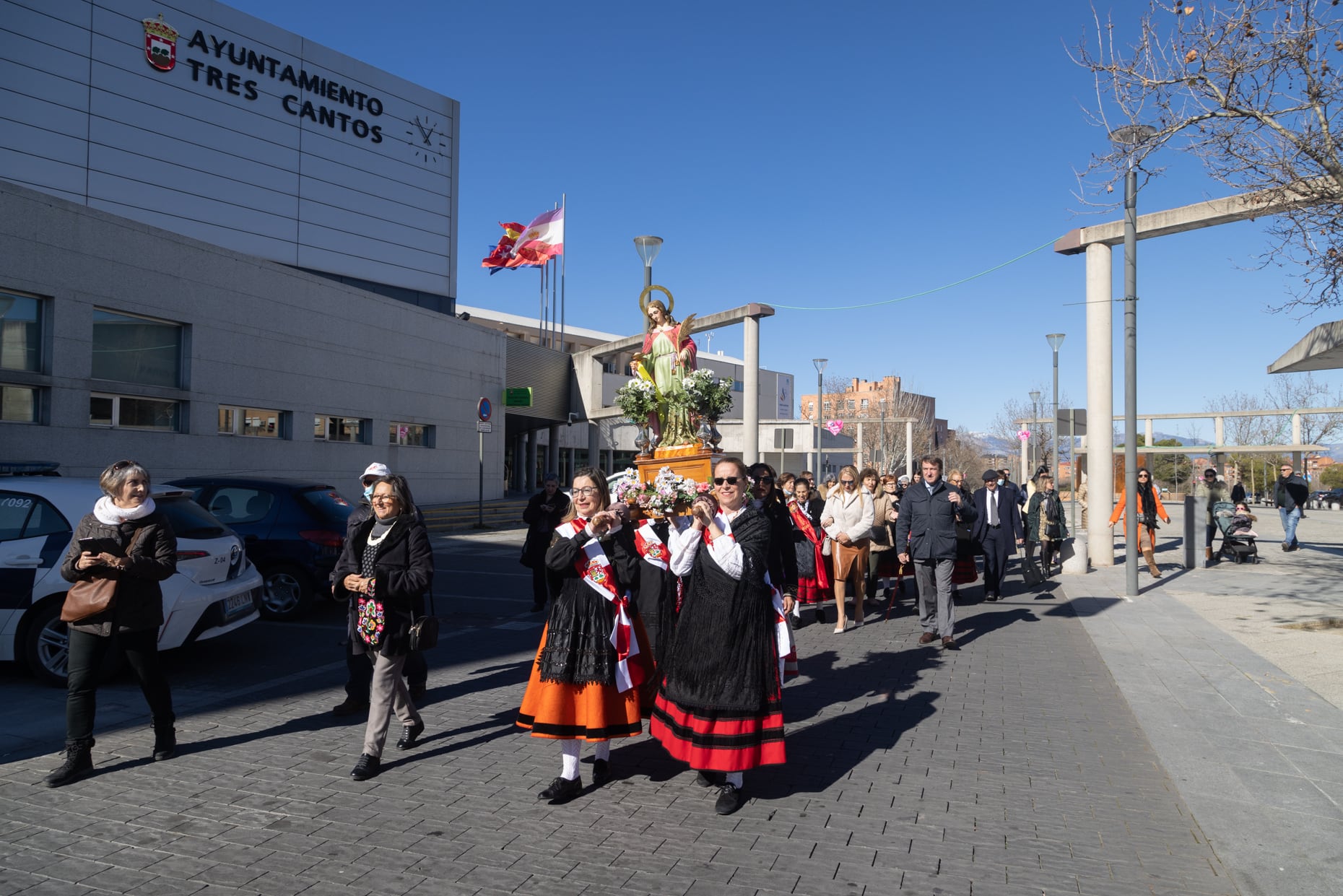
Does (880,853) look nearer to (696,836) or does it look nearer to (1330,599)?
(696,836)

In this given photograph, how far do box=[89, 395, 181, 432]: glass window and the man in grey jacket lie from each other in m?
14.3

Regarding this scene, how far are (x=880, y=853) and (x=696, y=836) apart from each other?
87 cm

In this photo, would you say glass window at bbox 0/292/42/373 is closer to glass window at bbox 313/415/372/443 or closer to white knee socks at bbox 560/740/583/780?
glass window at bbox 313/415/372/443

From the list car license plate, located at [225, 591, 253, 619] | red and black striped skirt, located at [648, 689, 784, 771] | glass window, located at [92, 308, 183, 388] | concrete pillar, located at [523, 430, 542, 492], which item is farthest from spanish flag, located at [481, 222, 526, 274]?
red and black striped skirt, located at [648, 689, 784, 771]

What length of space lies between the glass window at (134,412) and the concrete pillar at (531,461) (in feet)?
79.0

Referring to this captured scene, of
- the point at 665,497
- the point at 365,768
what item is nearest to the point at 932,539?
the point at 665,497

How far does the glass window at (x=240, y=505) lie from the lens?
1041 cm

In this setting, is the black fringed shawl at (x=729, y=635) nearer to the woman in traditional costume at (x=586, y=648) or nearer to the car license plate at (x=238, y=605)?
the woman in traditional costume at (x=586, y=648)

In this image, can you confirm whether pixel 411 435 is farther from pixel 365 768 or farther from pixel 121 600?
pixel 365 768

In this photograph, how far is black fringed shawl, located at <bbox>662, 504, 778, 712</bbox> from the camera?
4.67 metres

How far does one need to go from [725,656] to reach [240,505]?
7897 millimetres

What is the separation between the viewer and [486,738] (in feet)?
19.3

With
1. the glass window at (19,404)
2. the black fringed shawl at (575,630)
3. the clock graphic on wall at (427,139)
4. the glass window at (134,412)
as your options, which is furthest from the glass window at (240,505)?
the clock graphic on wall at (427,139)

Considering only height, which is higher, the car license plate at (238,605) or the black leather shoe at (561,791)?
the car license plate at (238,605)
